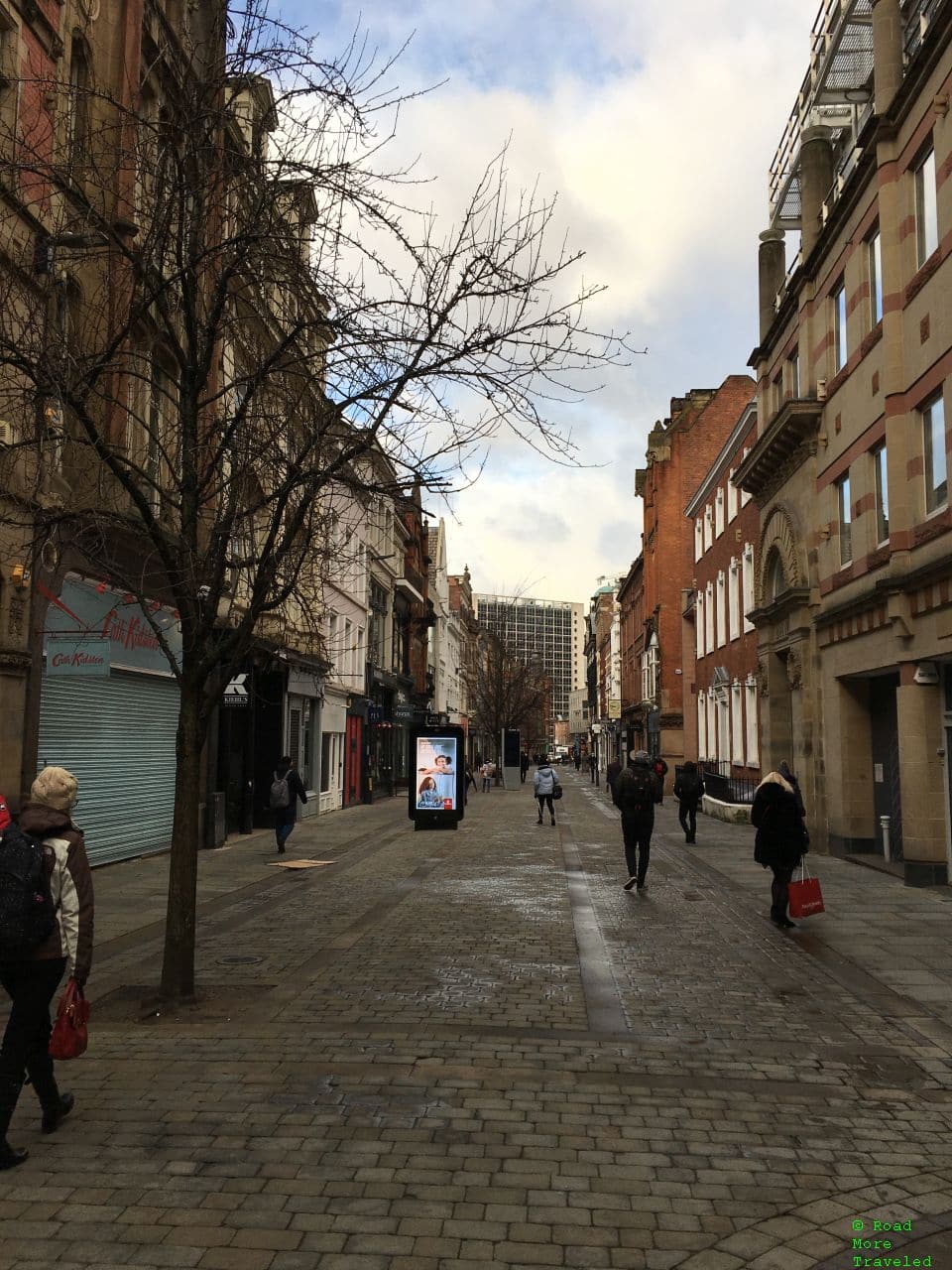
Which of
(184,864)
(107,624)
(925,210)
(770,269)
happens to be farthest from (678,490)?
(184,864)

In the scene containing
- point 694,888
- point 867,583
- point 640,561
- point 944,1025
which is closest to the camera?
point 944,1025

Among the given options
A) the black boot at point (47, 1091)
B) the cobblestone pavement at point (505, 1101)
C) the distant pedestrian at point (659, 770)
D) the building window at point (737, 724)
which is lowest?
the cobblestone pavement at point (505, 1101)

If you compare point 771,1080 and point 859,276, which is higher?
point 859,276

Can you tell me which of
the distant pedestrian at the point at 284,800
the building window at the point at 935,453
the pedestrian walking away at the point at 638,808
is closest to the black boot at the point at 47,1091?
the pedestrian walking away at the point at 638,808

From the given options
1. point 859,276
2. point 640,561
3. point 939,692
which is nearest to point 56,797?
point 939,692

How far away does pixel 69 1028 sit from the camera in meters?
4.82

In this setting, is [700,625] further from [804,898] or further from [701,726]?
[804,898]

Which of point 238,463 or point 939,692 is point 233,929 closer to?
point 238,463

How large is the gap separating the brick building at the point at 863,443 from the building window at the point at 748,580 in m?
4.31

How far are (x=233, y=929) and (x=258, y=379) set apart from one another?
6.02m

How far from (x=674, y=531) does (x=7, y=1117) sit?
4689cm

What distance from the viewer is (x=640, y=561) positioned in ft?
196

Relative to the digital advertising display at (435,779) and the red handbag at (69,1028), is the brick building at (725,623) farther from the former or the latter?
the red handbag at (69,1028)

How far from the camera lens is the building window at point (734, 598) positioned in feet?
99.7
